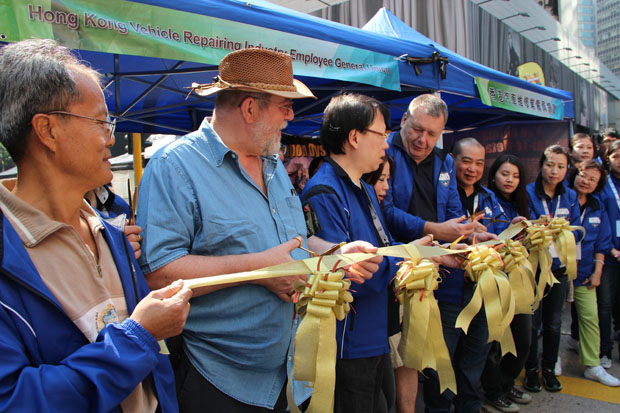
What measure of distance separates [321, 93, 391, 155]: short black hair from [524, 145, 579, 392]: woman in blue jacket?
2.30 meters

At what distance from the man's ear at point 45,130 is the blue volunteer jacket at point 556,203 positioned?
3718 millimetres

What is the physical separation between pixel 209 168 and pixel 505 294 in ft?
5.04

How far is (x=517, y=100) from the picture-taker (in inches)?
217

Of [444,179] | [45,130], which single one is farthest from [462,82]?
[45,130]

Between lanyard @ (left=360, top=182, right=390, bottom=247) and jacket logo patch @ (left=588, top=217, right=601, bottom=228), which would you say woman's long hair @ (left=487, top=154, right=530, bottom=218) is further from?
lanyard @ (left=360, top=182, right=390, bottom=247)

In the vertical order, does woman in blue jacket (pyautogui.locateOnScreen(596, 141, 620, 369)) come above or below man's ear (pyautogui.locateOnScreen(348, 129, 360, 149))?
below

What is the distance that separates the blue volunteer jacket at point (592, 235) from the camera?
12.7 ft

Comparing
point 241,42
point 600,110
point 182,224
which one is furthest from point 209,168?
point 600,110

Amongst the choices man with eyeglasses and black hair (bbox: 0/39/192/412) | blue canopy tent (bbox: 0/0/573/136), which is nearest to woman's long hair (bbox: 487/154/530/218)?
blue canopy tent (bbox: 0/0/573/136)

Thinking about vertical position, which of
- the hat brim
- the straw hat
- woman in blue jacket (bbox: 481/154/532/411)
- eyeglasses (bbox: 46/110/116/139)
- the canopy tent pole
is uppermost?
the canopy tent pole

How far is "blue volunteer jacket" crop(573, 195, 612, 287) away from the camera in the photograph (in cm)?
388

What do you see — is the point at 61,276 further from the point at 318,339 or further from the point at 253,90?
the point at 253,90

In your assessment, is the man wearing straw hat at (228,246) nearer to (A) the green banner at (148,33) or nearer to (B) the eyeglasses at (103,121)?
(B) the eyeglasses at (103,121)

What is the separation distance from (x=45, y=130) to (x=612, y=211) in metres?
4.88
